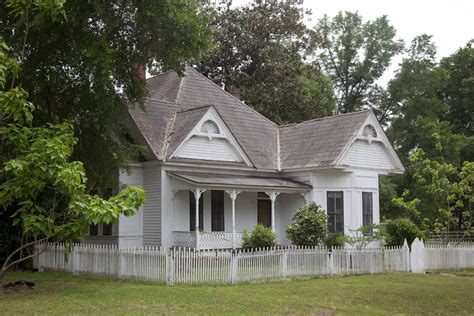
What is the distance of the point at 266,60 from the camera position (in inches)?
1714

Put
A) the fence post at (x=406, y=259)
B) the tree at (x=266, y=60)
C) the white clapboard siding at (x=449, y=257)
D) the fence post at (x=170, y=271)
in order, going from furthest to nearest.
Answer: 1. the tree at (x=266, y=60)
2. the white clapboard siding at (x=449, y=257)
3. the fence post at (x=406, y=259)
4. the fence post at (x=170, y=271)

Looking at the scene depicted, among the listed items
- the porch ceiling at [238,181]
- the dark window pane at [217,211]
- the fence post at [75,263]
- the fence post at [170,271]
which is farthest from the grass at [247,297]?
the dark window pane at [217,211]

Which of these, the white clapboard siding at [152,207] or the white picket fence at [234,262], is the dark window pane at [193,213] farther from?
the white picket fence at [234,262]

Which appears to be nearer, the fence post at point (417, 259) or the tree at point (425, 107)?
the fence post at point (417, 259)

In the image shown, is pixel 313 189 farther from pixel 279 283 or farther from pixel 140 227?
pixel 279 283

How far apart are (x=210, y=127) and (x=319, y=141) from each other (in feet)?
19.8

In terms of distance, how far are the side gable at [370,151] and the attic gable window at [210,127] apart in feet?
19.5

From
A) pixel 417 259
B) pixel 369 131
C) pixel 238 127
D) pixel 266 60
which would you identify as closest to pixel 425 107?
pixel 266 60

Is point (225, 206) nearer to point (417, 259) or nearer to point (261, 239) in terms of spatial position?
point (261, 239)

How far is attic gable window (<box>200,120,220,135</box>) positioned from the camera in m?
26.7

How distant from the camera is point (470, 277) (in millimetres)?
20641

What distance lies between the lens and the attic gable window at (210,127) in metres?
26.7

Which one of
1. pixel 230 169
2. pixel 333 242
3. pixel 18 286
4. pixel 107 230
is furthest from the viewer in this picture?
pixel 230 169

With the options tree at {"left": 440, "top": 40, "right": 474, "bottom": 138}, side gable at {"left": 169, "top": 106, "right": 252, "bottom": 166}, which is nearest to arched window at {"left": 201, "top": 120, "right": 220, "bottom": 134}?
side gable at {"left": 169, "top": 106, "right": 252, "bottom": 166}
